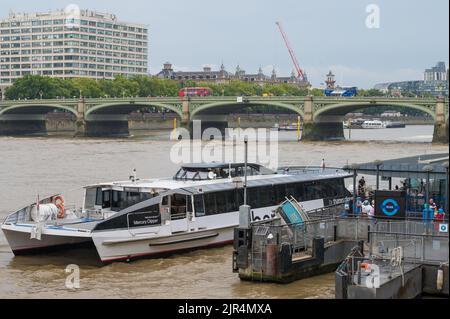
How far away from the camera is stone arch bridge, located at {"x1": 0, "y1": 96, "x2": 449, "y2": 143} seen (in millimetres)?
70125

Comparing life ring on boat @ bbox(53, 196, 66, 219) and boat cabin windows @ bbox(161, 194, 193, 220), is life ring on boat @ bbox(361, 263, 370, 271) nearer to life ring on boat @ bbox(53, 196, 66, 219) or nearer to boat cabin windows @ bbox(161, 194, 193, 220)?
boat cabin windows @ bbox(161, 194, 193, 220)

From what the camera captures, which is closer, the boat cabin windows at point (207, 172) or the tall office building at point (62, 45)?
the boat cabin windows at point (207, 172)

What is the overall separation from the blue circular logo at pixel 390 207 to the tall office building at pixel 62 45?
6054 inches

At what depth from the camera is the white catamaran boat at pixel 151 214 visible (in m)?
18.8

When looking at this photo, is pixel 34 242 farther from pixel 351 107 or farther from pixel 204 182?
pixel 351 107

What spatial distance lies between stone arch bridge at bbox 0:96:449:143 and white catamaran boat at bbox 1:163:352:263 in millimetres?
45133

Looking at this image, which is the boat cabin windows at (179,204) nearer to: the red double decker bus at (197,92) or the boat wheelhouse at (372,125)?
the red double decker bus at (197,92)

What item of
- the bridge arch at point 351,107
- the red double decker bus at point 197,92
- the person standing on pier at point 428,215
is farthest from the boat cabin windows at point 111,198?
the red double decker bus at point 197,92

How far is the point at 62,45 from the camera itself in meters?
169

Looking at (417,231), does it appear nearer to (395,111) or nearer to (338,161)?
(338,161)

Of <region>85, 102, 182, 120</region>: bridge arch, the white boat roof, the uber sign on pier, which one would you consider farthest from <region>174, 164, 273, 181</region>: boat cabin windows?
<region>85, 102, 182, 120</region>: bridge arch

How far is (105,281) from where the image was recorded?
1731cm

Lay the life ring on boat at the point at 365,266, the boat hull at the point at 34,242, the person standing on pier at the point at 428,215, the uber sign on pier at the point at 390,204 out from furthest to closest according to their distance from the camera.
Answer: the boat hull at the point at 34,242
the uber sign on pier at the point at 390,204
the person standing on pier at the point at 428,215
the life ring on boat at the point at 365,266

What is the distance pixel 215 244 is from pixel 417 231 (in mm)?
5863
